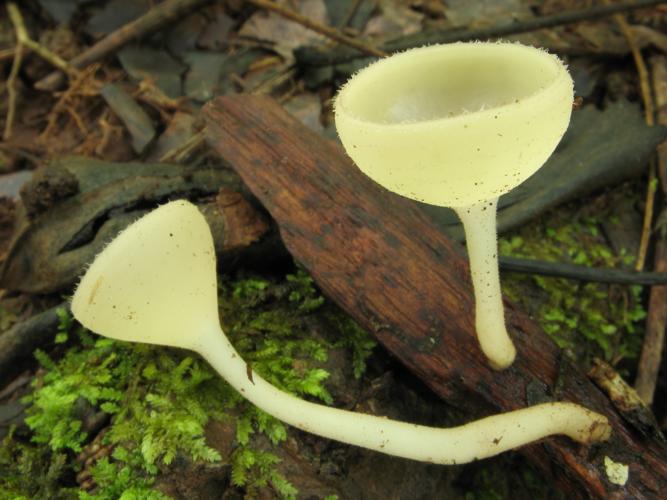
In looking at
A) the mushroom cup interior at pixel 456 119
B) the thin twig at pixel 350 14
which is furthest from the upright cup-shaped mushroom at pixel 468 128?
the thin twig at pixel 350 14

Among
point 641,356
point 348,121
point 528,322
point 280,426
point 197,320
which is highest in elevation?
point 348,121

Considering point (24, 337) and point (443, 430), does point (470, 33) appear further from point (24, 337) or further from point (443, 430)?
point (24, 337)

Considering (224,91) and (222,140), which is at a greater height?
(222,140)

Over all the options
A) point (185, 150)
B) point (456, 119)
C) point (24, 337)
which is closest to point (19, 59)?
point (185, 150)

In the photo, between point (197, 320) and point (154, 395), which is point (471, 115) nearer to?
point (197, 320)

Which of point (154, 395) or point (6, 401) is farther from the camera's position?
point (6, 401)

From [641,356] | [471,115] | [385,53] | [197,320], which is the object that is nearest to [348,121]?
[471,115]

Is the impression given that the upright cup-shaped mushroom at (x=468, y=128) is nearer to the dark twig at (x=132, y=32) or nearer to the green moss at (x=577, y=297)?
the green moss at (x=577, y=297)
